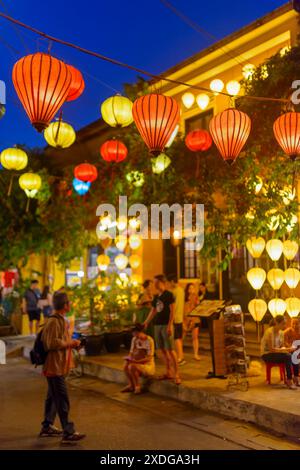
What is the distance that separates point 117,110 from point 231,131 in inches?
87.5

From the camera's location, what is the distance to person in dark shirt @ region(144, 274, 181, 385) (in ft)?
27.5

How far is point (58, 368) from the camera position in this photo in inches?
229

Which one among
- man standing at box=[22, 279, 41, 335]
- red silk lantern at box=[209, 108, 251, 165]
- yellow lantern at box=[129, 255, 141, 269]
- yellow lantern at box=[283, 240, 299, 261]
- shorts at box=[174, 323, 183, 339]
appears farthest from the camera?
yellow lantern at box=[129, 255, 141, 269]

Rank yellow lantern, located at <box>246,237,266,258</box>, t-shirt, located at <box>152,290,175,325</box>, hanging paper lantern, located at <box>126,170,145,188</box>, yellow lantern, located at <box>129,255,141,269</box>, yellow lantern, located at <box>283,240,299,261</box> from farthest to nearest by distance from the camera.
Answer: yellow lantern, located at <box>129,255,141,269</box>
hanging paper lantern, located at <box>126,170,145,188</box>
yellow lantern, located at <box>246,237,266,258</box>
yellow lantern, located at <box>283,240,299,261</box>
t-shirt, located at <box>152,290,175,325</box>

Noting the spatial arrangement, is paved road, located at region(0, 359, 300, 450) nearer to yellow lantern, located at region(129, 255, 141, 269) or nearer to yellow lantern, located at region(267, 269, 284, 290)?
yellow lantern, located at region(267, 269, 284, 290)

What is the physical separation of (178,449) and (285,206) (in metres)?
5.76

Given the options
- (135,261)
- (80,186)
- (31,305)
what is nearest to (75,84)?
(80,186)

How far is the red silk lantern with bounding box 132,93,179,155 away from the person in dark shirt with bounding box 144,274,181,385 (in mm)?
2994

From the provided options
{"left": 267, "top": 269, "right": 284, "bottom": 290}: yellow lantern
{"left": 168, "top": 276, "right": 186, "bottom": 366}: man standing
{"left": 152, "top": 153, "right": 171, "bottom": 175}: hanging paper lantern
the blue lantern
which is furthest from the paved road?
the blue lantern

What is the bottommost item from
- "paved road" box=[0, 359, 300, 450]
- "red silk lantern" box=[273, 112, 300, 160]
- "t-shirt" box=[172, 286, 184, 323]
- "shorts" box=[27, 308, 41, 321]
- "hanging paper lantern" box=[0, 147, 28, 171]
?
"paved road" box=[0, 359, 300, 450]

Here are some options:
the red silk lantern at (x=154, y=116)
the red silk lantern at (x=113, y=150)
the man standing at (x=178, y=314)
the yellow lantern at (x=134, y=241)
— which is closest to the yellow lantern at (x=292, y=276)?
the man standing at (x=178, y=314)

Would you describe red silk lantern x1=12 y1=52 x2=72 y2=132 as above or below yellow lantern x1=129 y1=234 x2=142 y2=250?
above

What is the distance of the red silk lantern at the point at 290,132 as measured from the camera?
7.55 metres

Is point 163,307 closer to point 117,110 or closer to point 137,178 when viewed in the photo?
point 117,110
